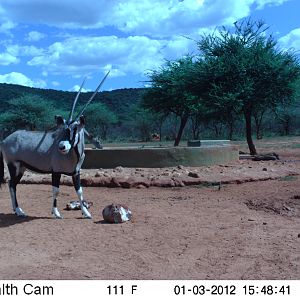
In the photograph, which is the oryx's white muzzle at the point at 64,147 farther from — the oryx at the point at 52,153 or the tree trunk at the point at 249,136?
the tree trunk at the point at 249,136

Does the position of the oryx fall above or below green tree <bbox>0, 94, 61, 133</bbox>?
below

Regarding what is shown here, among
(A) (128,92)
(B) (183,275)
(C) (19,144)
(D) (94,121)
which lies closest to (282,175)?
(C) (19,144)

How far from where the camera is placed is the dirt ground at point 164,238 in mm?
5434

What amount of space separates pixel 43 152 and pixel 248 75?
13.8m

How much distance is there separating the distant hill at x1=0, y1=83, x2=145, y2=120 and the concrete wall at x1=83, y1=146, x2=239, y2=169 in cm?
Answer: 5632

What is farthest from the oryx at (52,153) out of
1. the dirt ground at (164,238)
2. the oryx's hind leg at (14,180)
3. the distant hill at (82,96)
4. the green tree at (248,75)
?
the distant hill at (82,96)

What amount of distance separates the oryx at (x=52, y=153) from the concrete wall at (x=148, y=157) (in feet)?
18.9

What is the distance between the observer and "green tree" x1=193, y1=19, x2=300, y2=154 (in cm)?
2030

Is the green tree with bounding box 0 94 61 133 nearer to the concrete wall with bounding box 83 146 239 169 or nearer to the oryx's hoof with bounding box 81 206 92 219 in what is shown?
the concrete wall with bounding box 83 146 239 169

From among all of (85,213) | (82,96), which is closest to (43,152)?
(85,213)

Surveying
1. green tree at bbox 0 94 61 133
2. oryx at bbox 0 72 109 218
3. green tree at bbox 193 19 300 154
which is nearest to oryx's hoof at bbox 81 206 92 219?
oryx at bbox 0 72 109 218

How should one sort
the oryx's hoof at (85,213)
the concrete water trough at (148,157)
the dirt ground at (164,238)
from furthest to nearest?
the concrete water trough at (148,157) → the oryx's hoof at (85,213) → the dirt ground at (164,238)

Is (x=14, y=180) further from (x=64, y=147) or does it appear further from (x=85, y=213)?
(x=64, y=147)

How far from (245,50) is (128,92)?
2488 inches
